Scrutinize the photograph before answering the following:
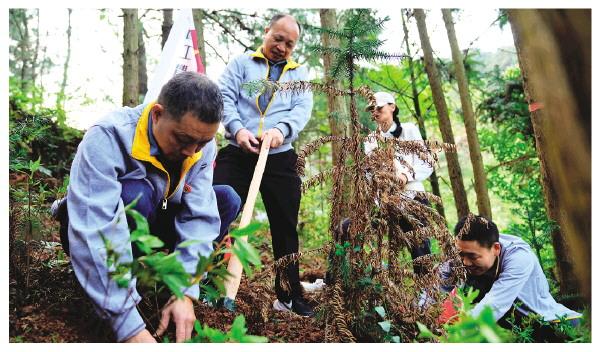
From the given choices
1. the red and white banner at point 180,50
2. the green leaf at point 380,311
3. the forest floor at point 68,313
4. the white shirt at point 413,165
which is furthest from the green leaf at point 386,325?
the red and white banner at point 180,50

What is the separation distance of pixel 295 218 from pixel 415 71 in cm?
493

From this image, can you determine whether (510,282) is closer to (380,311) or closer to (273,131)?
(380,311)

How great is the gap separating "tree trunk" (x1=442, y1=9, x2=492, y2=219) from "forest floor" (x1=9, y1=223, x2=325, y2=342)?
3332mm

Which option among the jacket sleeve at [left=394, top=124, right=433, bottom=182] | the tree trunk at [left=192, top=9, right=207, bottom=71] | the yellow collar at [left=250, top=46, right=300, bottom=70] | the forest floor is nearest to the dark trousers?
the forest floor

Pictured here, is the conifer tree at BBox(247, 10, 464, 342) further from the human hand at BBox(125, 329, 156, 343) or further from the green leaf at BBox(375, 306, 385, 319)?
the human hand at BBox(125, 329, 156, 343)

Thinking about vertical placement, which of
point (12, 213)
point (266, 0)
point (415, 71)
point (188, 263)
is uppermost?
point (415, 71)

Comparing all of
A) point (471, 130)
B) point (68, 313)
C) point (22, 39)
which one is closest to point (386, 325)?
point (68, 313)


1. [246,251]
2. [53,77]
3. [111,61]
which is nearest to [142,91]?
[111,61]

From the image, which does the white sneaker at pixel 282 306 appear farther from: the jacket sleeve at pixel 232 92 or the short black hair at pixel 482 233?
the short black hair at pixel 482 233

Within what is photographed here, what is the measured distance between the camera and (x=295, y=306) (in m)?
3.60

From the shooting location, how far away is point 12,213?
3045 mm

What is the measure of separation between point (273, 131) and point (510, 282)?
201 centimetres

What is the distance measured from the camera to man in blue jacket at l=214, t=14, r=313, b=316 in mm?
3797

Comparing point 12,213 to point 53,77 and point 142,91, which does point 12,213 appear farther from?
point 53,77
